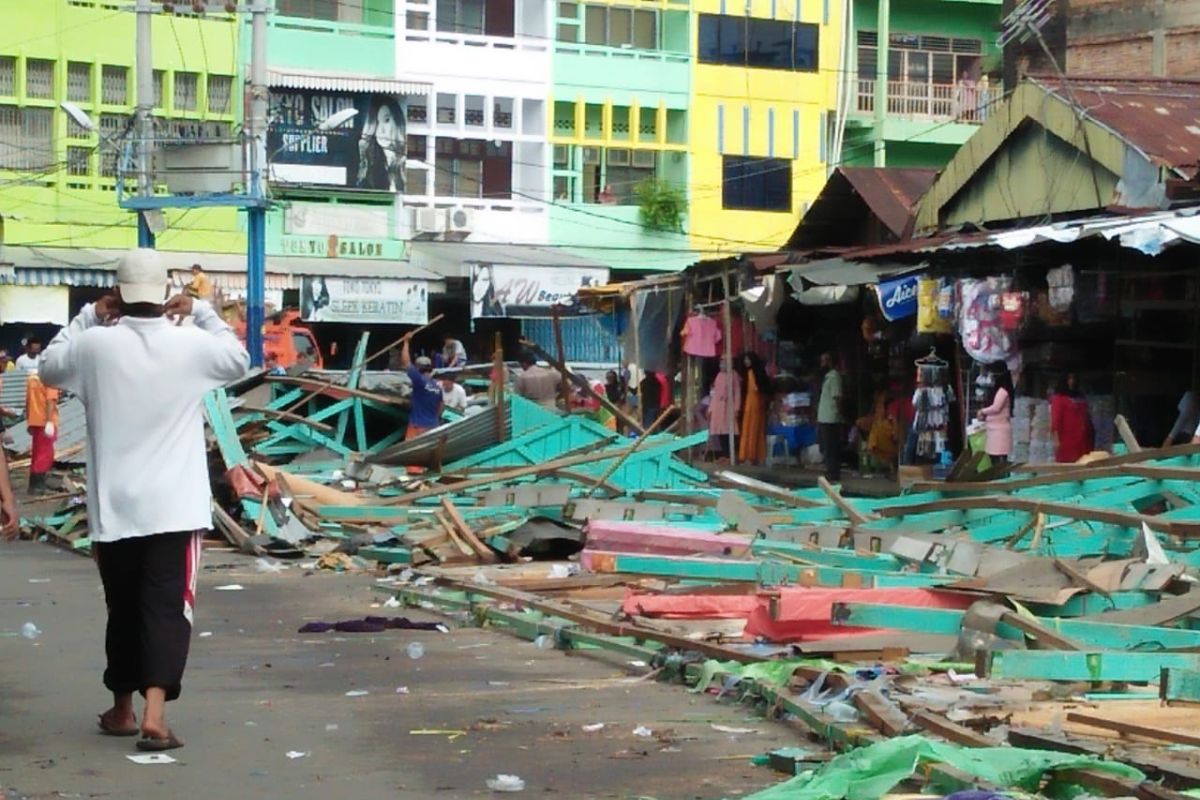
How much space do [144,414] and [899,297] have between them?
51.3ft

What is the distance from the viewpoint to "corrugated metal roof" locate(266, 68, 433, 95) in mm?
45344

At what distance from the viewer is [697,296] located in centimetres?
2862

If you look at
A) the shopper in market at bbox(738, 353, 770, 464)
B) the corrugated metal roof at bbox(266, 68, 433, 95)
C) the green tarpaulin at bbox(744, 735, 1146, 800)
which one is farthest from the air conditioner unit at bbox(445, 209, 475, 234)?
the green tarpaulin at bbox(744, 735, 1146, 800)

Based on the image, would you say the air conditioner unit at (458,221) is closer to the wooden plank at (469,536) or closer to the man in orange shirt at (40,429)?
the man in orange shirt at (40,429)

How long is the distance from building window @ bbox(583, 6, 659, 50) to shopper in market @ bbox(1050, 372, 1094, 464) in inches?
1235

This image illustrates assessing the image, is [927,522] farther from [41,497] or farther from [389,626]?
[41,497]

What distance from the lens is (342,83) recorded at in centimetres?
4597

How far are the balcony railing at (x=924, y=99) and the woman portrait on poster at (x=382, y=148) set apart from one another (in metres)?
12.5

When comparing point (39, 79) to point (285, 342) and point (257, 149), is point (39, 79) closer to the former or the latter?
point (257, 149)

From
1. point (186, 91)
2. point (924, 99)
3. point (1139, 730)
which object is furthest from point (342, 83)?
point (1139, 730)

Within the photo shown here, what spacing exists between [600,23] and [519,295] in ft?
27.5

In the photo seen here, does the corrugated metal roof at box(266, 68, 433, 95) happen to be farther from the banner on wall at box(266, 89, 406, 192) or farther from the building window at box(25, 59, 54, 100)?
the building window at box(25, 59, 54, 100)

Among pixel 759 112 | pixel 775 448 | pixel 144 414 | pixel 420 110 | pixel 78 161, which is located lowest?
pixel 775 448

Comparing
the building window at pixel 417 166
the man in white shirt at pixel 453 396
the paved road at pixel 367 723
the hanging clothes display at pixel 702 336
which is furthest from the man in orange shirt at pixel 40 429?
the building window at pixel 417 166
